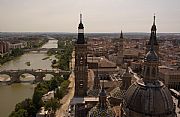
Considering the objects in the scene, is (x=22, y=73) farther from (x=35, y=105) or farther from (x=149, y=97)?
(x=149, y=97)

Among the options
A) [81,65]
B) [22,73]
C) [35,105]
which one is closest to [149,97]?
[81,65]

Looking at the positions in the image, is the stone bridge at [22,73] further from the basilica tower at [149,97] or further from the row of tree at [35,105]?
the basilica tower at [149,97]

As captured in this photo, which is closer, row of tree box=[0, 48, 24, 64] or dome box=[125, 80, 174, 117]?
dome box=[125, 80, 174, 117]

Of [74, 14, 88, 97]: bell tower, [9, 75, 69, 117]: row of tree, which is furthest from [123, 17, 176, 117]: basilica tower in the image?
[9, 75, 69, 117]: row of tree

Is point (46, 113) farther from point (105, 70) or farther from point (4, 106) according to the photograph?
point (105, 70)

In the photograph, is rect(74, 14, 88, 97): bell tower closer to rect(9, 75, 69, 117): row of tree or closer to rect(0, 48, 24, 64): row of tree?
rect(9, 75, 69, 117): row of tree
